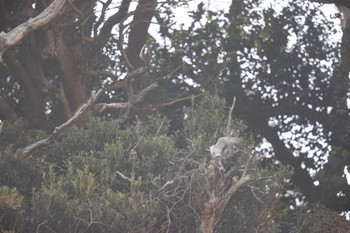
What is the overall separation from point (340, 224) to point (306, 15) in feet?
22.2

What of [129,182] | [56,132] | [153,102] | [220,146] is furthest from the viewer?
[153,102]

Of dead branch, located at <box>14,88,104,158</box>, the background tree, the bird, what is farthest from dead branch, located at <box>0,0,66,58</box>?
the bird

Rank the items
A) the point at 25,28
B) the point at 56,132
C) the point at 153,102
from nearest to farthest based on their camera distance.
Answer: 1. the point at 25,28
2. the point at 56,132
3. the point at 153,102

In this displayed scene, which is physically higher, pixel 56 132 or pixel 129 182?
pixel 56 132

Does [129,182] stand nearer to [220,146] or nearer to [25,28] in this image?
[220,146]

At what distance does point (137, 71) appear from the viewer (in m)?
16.4

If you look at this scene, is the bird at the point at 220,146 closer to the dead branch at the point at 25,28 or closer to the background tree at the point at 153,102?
the background tree at the point at 153,102

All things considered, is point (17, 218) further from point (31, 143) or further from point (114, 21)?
point (114, 21)

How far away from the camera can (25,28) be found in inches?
558

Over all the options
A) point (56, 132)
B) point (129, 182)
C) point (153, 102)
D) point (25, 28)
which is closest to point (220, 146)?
point (129, 182)

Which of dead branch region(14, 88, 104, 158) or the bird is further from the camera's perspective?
dead branch region(14, 88, 104, 158)

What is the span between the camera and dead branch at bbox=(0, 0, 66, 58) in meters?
13.8

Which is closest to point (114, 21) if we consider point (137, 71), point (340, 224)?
point (137, 71)

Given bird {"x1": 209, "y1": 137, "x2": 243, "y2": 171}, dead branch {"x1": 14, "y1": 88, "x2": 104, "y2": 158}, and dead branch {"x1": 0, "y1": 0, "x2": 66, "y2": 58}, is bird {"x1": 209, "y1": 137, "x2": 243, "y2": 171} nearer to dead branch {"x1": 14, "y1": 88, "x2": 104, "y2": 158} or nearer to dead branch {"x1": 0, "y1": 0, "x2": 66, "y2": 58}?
dead branch {"x1": 14, "y1": 88, "x2": 104, "y2": 158}
